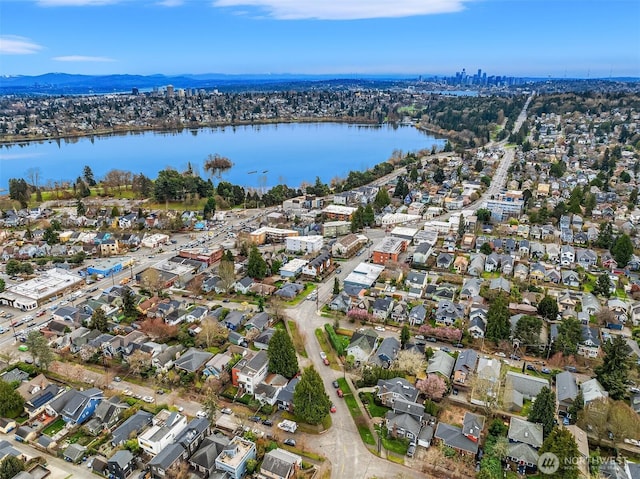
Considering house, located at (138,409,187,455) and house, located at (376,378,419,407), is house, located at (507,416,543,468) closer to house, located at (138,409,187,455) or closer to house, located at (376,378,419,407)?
house, located at (376,378,419,407)

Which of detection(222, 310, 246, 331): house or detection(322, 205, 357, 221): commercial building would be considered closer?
detection(222, 310, 246, 331): house

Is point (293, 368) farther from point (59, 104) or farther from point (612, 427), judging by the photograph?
point (59, 104)

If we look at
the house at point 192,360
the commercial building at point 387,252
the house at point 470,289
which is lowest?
the house at point 192,360

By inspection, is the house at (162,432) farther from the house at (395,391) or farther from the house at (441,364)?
the house at (441,364)

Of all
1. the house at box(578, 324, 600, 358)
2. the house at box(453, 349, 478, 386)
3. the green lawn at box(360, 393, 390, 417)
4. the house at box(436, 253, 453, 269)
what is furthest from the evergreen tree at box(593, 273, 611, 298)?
the green lawn at box(360, 393, 390, 417)

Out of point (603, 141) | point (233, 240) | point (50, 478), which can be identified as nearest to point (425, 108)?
point (603, 141)

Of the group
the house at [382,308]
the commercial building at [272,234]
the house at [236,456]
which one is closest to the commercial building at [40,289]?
the commercial building at [272,234]
